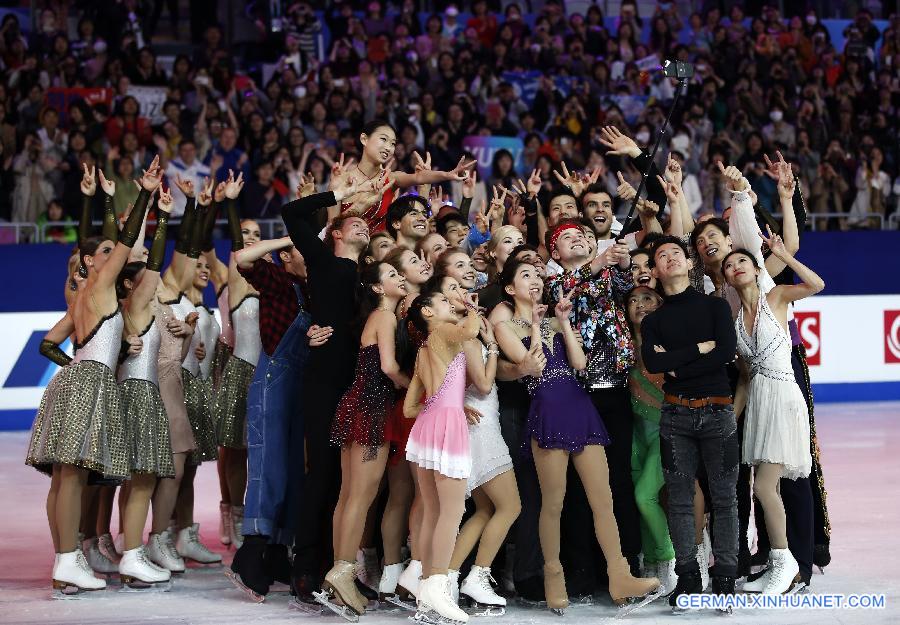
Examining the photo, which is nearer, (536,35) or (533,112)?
(533,112)

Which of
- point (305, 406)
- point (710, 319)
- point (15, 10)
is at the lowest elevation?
point (305, 406)

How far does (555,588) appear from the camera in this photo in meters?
5.75

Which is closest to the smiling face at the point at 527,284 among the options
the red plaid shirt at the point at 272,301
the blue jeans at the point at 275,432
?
the blue jeans at the point at 275,432

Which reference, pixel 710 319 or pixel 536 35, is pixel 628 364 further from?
pixel 536 35

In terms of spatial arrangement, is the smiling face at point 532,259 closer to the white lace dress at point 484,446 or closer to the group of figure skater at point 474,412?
the group of figure skater at point 474,412

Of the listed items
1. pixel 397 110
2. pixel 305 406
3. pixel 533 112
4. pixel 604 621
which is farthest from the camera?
pixel 533 112

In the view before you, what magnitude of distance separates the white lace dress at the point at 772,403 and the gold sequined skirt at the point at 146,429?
2617 mm

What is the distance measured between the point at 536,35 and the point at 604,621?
404 inches

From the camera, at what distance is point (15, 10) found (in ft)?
46.0

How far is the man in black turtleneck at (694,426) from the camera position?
5.64 metres

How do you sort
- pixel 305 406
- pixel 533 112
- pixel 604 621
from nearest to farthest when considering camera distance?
pixel 604 621 → pixel 305 406 → pixel 533 112

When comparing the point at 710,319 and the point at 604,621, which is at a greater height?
the point at 710,319

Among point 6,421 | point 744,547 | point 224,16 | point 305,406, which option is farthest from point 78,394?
point 224,16

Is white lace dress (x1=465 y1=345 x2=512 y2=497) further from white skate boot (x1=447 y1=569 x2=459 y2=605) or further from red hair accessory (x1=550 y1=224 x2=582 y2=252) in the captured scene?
red hair accessory (x1=550 y1=224 x2=582 y2=252)
